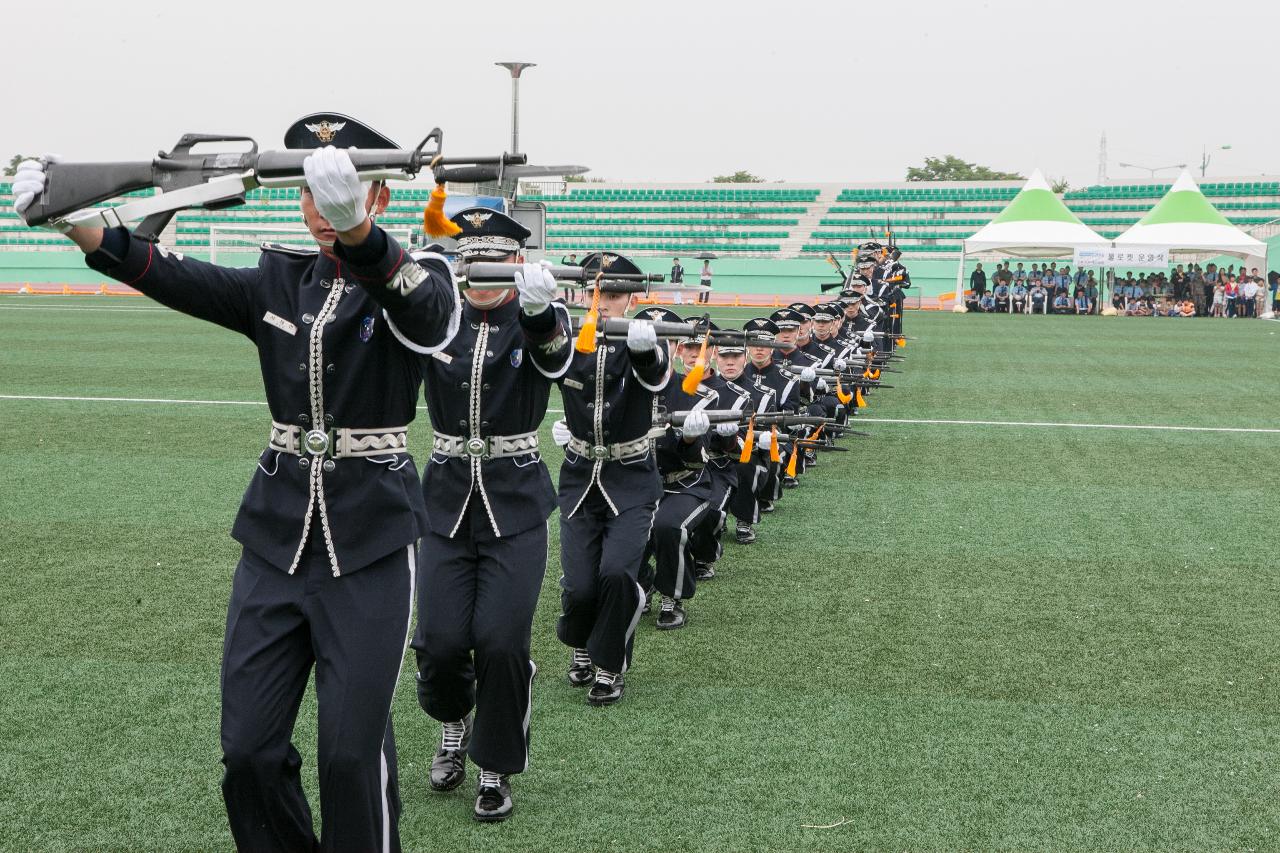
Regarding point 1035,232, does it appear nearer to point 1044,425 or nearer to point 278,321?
Result: point 1044,425

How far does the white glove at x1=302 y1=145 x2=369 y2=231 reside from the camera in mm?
3061

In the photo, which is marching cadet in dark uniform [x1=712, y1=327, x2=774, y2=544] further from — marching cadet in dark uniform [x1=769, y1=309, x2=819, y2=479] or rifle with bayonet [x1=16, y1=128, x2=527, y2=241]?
rifle with bayonet [x1=16, y1=128, x2=527, y2=241]

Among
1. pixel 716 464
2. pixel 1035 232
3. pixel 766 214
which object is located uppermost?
pixel 766 214

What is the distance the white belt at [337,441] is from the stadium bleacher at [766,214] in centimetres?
4694

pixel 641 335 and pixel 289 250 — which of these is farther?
pixel 641 335

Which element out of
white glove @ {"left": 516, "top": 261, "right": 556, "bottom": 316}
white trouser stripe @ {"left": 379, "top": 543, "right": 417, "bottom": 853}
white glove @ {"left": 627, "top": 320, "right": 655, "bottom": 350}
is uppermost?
white glove @ {"left": 516, "top": 261, "right": 556, "bottom": 316}

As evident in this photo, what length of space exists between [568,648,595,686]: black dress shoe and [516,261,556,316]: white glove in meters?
2.24

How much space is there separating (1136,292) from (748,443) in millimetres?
37453

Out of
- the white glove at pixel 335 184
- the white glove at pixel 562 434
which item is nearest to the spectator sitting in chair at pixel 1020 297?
the white glove at pixel 562 434

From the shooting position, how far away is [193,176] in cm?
346

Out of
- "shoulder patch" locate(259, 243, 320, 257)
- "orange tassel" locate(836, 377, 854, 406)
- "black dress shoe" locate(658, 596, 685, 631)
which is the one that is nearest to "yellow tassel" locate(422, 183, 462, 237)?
"shoulder patch" locate(259, 243, 320, 257)

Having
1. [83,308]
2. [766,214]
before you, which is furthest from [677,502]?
[766,214]

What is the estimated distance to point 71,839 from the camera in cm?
439

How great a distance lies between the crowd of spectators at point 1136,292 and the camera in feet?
136
